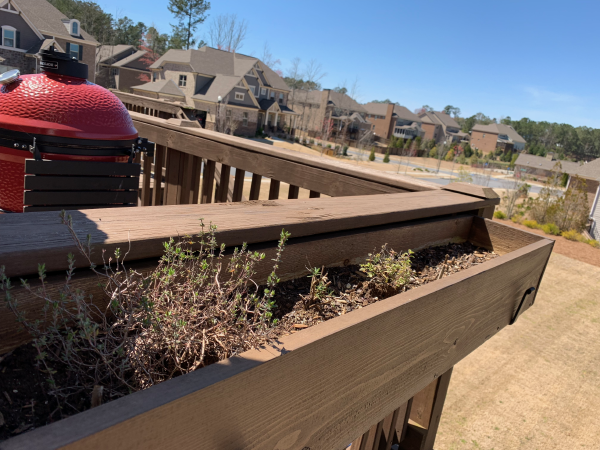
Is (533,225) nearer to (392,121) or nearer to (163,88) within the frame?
(163,88)

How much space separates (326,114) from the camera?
50656 mm

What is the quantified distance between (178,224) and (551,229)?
18.8 m

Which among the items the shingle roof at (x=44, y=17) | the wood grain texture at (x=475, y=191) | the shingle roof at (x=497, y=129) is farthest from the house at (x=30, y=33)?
the shingle roof at (x=497, y=129)

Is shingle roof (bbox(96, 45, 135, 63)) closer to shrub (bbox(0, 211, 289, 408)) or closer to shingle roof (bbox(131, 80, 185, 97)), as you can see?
shingle roof (bbox(131, 80, 185, 97))

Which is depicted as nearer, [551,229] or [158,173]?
[158,173]

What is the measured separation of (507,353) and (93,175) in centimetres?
881

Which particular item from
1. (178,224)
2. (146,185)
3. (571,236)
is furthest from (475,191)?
(571,236)

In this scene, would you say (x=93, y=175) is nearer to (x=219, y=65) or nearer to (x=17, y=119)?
(x=17, y=119)

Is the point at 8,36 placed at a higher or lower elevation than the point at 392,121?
lower

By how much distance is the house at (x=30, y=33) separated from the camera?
79.2 ft

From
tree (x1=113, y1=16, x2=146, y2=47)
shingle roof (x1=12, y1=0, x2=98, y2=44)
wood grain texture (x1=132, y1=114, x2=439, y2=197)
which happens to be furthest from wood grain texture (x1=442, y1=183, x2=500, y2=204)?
→ tree (x1=113, y1=16, x2=146, y2=47)

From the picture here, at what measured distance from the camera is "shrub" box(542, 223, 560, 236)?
16688mm

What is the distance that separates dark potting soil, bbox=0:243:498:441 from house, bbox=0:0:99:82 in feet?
85.8

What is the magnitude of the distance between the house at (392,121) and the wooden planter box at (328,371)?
6007 cm
